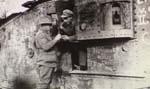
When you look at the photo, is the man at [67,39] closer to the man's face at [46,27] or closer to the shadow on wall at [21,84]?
the man's face at [46,27]

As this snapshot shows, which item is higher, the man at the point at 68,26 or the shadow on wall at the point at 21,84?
the man at the point at 68,26

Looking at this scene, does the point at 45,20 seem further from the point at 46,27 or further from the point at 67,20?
the point at 67,20

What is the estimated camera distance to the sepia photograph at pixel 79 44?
6629mm

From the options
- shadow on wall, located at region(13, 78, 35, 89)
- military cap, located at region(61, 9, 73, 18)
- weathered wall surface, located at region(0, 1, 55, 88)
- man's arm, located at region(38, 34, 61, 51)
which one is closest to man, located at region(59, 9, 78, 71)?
military cap, located at region(61, 9, 73, 18)

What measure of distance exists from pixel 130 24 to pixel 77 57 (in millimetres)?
1794

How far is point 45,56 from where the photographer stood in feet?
24.6

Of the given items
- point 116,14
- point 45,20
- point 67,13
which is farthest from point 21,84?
point 116,14

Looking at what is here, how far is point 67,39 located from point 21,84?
201 cm

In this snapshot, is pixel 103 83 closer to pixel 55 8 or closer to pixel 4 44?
pixel 55 8

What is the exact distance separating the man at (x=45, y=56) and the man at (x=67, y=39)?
26 centimetres

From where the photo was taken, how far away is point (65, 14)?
7.60 meters

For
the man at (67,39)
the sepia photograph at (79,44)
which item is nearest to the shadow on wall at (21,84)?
the sepia photograph at (79,44)

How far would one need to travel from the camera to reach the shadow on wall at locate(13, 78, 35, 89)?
28.4 ft

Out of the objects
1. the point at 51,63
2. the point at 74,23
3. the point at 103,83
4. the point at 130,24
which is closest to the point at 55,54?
the point at 51,63
